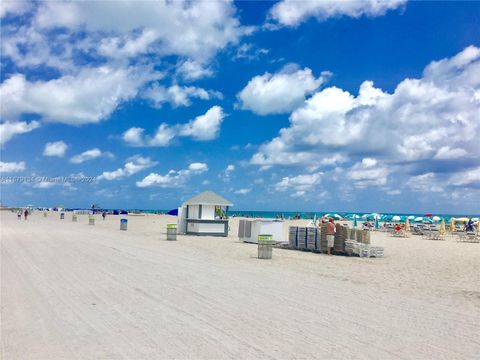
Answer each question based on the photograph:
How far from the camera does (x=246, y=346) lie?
5133mm

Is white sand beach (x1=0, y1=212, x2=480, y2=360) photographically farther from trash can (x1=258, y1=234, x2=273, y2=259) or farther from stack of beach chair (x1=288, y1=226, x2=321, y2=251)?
stack of beach chair (x1=288, y1=226, x2=321, y2=251)

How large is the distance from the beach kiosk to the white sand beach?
13240mm

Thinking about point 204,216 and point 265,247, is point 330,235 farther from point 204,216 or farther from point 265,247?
point 204,216

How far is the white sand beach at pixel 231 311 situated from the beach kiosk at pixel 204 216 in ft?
43.4

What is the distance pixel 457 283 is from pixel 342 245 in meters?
7.05

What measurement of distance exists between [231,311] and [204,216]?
64.9 feet

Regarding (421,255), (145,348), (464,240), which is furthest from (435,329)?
(464,240)

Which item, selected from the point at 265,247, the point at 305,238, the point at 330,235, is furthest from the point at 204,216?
the point at 265,247

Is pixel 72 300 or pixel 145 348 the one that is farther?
pixel 72 300

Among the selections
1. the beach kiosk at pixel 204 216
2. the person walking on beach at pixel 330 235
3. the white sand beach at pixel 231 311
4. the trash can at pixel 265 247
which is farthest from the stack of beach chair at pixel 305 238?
the beach kiosk at pixel 204 216

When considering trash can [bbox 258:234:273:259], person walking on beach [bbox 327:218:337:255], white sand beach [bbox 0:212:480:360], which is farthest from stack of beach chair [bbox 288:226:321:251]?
white sand beach [bbox 0:212:480:360]

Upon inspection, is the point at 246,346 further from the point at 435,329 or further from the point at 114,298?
the point at 114,298

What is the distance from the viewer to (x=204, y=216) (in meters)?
26.6

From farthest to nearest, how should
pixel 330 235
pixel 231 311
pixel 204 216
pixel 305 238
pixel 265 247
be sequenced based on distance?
pixel 204 216, pixel 305 238, pixel 330 235, pixel 265 247, pixel 231 311
